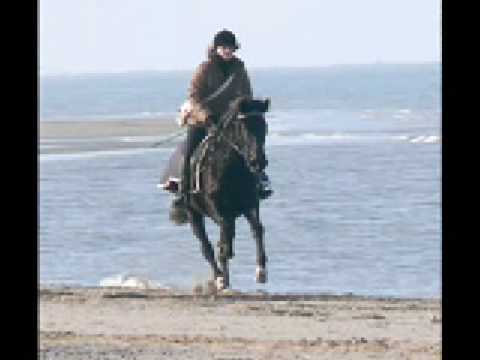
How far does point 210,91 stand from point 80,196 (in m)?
21.4

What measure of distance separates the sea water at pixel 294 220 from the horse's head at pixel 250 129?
12.4 ft

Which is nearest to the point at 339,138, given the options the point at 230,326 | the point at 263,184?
the point at 263,184

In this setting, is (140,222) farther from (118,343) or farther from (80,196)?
(118,343)

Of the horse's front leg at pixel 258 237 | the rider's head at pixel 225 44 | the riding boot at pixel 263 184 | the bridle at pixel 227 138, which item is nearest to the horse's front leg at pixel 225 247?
the horse's front leg at pixel 258 237

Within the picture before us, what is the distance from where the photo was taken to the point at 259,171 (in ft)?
80.6

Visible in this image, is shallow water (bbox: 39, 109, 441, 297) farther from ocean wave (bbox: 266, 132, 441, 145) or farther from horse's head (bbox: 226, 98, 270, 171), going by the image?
horse's head (bbox: 226, 98, 270, 171)

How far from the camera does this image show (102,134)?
75.5 meters

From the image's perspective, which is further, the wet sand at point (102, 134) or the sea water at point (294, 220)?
the wet sand at point (102, 134)

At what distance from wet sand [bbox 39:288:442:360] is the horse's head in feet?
4.48

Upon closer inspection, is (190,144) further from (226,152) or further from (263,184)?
(263,184)

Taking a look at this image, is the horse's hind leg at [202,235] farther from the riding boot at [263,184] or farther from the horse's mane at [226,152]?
the riding boot at [263,184]

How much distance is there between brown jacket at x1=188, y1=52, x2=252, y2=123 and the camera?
2486 cm

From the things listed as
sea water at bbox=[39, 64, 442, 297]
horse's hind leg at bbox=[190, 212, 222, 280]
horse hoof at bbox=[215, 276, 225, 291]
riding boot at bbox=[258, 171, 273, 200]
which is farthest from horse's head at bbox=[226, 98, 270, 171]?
sea water at bbox=[39, 64, 442, 297]

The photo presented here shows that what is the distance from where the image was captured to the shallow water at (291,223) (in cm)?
3067
